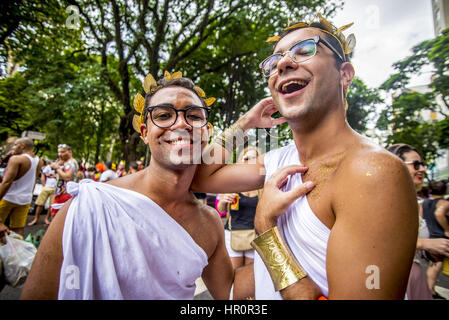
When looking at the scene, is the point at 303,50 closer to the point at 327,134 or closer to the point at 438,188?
the point at 327,134

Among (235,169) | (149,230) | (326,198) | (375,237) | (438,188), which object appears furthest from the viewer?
(438,188)

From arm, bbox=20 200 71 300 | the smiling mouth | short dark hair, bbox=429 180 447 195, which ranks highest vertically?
the smiling mouth

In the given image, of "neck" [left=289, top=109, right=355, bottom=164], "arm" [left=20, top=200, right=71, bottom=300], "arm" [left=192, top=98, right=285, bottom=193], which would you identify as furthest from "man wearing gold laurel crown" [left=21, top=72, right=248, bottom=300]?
"neck" [left=289, top=109, right=355, bottom=164]

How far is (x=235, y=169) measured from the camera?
5.50 feet

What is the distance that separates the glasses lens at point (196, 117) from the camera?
1.69m

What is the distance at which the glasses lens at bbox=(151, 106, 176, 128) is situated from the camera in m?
1.66

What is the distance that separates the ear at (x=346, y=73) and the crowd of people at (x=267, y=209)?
16 mm

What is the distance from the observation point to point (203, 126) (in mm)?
1748

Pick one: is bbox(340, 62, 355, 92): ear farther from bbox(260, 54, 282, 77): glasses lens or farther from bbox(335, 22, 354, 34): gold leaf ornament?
bbox(260, 54, 282, 77): glasses lens

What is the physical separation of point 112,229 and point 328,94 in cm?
156

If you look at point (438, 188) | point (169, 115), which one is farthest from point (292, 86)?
point (438, 188)

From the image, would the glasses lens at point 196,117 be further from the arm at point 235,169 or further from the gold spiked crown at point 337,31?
the gold spiked crown at point 337,31

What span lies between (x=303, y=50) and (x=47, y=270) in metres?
1.93
